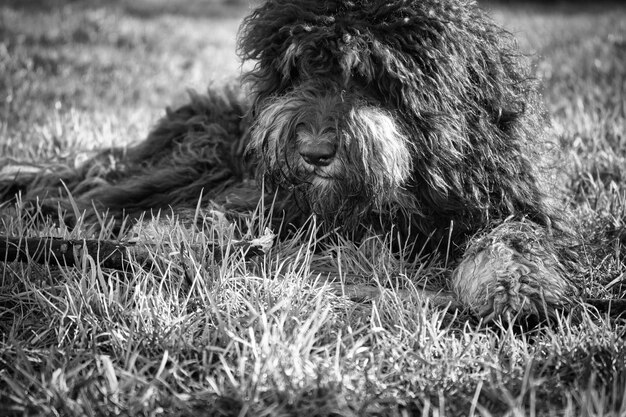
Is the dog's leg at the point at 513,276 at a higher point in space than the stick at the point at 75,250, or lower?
higher

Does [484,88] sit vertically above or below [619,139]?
above

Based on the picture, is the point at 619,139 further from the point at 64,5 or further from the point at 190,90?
the point at 64,5

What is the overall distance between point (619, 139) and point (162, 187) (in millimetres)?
3130

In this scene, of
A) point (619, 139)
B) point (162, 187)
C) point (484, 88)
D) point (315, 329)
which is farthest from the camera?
point (619, 139)

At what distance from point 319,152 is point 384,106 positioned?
40 cm

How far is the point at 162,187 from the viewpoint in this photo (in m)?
4.17

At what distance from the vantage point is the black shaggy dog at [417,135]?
2.88m

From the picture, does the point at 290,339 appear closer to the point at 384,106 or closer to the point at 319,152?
the point at 319,152

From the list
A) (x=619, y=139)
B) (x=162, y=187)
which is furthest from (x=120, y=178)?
(x=619, y=139)

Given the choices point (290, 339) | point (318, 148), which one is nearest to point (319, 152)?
point (318, 148)

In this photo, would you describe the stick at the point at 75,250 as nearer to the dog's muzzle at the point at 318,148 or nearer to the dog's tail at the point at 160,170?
the dog's muzzle at the point at 318,148

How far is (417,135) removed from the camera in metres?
2.99

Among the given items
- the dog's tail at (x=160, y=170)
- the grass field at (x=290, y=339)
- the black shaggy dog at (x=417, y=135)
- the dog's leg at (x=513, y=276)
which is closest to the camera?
the grass field at (x=290, y=339)

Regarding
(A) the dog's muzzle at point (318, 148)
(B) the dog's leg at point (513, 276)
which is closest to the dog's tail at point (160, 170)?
(A) the dog's muzzle at point (318, 148)
